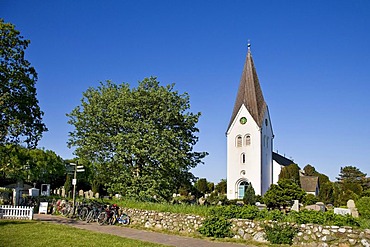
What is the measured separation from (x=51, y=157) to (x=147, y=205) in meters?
40.4

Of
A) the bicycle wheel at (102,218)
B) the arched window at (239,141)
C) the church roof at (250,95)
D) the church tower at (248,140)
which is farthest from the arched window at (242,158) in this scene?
the bicycle wheel at (102,218)

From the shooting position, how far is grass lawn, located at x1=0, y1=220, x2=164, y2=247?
1110 centimetres

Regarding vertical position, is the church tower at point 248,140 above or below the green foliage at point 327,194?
above

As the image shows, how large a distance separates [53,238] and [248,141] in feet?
138

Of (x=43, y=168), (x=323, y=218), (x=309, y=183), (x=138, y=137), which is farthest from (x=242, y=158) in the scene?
(x=323, y=218)

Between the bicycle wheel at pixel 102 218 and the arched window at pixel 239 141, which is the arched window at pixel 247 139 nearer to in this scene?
the arched window at pixel 239 141

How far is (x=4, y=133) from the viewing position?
19203mm

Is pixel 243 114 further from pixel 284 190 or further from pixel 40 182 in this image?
pixel 40 182

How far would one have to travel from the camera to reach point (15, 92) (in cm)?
2009

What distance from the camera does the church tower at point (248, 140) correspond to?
5034cm

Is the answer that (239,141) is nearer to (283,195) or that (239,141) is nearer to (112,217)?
(283,195)

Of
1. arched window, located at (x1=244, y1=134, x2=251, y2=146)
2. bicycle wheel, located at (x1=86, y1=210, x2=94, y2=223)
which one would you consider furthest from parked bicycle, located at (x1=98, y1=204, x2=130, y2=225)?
arched window, located at (x1=244, y1=134, x2=251, y2=146)

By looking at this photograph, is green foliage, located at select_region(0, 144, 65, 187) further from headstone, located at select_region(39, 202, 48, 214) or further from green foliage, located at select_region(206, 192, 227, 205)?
headstone, located at select_region(39, 202, 48, 214)

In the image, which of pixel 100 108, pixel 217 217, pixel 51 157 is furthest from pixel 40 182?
pixel 217 217
